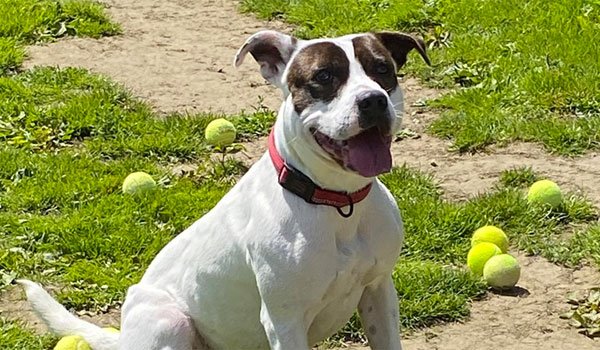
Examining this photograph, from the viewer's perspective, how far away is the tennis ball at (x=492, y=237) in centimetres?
559

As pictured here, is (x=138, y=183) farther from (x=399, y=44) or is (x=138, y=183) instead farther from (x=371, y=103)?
(x=371, y=103)

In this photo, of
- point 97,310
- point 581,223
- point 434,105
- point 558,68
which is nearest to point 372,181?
point 97,310

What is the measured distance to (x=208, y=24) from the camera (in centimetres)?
966

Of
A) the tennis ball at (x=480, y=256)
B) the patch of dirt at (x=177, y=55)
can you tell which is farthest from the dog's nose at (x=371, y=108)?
the patch of dirt at (x=177, y=55)

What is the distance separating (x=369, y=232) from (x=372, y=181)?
174mm

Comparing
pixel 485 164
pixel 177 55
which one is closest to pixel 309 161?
pixel 485 164

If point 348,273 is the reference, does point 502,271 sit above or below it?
below

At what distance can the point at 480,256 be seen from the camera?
544 cm

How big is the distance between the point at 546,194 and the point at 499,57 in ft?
7.62

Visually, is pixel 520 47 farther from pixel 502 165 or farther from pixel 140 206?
pixel 140 206

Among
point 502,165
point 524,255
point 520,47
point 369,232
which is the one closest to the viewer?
point 369,232

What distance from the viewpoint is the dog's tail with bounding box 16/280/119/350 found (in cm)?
460

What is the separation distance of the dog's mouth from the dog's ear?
447 mm

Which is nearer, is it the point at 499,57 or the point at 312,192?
the point at 312,192
